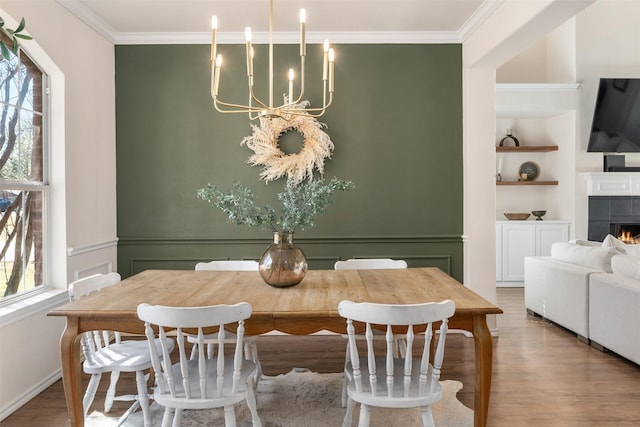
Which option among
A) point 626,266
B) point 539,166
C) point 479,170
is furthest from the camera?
point 539,166

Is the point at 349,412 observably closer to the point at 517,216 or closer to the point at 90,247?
the point at 90,247

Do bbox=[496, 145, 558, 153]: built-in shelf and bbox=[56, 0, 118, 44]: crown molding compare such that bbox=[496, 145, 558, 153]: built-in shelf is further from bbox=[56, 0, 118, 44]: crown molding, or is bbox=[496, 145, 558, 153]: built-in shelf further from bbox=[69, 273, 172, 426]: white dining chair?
bbox=[69, 273, 172, 426]: white dining chair

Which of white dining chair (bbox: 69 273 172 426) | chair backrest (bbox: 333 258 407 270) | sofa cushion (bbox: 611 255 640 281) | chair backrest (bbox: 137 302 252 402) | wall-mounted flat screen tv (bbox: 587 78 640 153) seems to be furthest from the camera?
wall-mounted flat screen tv (bbox: 587 78 640 153)

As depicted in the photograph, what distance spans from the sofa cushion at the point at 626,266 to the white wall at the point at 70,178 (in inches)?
167

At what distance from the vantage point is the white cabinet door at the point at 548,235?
677 centimetres

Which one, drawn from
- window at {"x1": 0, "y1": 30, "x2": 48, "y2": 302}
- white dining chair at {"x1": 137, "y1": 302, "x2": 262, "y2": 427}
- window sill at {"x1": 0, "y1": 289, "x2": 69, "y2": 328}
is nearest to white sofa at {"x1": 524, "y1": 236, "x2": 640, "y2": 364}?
white dining chair at {"x1": 137, "y1": 302, "x2": 262, "y2": 427}

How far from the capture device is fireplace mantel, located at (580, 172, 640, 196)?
21.5 feet

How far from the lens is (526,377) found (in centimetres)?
338

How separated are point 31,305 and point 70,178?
1000mm

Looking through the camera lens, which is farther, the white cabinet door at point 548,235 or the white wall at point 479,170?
the white cabinet door at point 548,235

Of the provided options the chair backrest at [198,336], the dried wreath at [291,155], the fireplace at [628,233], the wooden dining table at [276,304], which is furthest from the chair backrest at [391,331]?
the fireplace at [628,233]

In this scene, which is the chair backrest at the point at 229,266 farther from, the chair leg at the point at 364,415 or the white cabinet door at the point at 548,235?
the white cabinet door at the point at 548,235

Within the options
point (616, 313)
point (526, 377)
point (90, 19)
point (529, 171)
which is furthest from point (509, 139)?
point (90, 19)

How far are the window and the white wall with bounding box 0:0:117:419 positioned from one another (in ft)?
0.33
